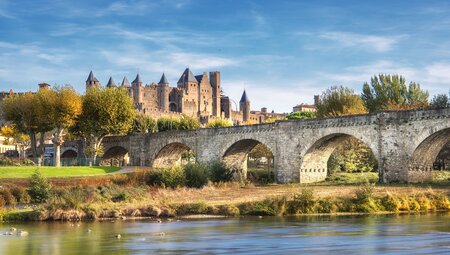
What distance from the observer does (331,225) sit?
28.6 meters

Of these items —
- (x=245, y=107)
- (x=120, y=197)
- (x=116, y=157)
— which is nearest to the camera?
(x=120, y=197)

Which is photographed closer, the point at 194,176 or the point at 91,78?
the point at 194,176

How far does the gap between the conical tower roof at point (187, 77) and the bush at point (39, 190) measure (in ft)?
421

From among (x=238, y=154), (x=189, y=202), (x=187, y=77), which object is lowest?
(x=189, y=202)

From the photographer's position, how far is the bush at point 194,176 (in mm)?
46059

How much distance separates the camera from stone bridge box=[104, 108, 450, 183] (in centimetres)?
4619

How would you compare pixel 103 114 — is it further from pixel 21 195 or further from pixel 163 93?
pixel 163 93

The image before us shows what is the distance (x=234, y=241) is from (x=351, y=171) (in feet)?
152

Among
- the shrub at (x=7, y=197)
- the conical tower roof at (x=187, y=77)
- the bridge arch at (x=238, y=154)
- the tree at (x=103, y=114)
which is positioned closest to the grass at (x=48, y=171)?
the shrub at (x=7, y=197)

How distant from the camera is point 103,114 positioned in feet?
233

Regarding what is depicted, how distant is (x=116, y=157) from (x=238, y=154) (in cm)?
2486

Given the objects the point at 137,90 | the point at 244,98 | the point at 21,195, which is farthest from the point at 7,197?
the point at 244,98

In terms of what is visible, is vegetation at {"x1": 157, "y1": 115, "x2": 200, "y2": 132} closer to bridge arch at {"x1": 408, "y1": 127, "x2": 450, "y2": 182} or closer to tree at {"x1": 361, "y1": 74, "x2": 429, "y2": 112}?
tree at {"x1": 361, "y1": 74, "x2": 429, "y2": 112}

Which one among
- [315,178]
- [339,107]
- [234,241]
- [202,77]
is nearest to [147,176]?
[315,178]
